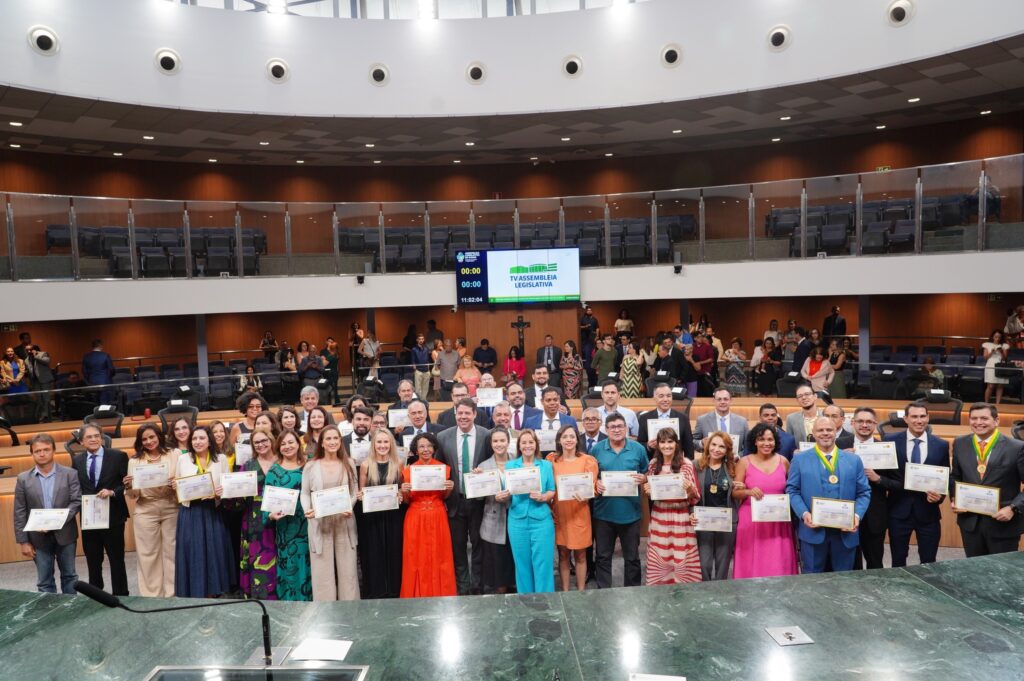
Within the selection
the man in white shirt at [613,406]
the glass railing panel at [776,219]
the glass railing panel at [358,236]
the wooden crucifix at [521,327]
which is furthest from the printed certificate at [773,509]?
the glass railing panel at [358,236]

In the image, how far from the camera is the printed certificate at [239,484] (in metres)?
6.20

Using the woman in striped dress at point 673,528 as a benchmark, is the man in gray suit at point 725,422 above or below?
above

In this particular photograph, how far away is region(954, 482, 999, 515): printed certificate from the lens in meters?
5.52

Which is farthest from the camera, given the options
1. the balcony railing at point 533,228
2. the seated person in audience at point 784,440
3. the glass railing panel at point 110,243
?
the glass railing panel at point 110,243

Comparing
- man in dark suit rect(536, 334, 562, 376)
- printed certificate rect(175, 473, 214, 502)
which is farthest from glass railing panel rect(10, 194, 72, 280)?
printed certificate rect(175, 473, 214, 502)

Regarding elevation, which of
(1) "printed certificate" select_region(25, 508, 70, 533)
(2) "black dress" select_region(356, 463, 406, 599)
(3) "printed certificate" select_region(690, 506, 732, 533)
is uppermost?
(1) "printed certificate" select_region(25, 508, 70, 533)

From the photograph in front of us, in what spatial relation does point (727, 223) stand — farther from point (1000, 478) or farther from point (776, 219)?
point (1000, 478)

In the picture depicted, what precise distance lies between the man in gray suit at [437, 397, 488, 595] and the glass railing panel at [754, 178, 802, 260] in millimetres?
9545

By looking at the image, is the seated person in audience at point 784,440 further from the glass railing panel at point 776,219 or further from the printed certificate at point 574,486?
the glass railing panel at point 776,219

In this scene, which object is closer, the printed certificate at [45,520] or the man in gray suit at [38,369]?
the printed certificate at [45,520]

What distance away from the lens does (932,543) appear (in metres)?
6.11

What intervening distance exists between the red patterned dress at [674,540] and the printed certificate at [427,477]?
65.5 inches

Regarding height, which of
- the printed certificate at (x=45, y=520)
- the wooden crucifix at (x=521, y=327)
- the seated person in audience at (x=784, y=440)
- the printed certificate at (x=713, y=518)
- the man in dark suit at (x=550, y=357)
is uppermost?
the wooden crucifix at (x=521, y=327)

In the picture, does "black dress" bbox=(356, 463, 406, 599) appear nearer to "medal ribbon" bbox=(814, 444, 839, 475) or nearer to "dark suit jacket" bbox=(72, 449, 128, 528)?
"dark suit jacket" bbox=(72, 449, 128, 528)
